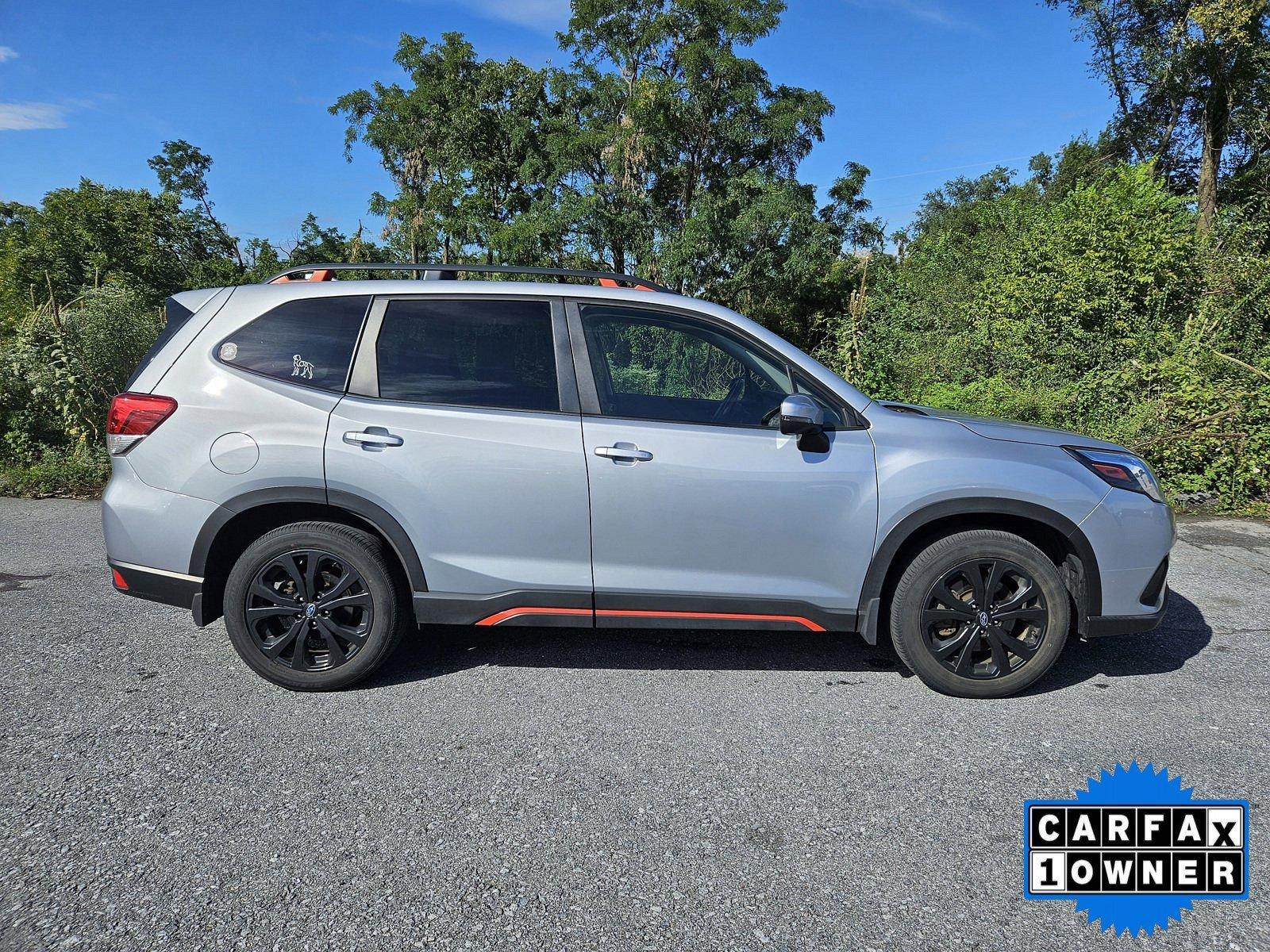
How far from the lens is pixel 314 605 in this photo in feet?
11.9

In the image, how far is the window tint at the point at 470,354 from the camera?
364cm

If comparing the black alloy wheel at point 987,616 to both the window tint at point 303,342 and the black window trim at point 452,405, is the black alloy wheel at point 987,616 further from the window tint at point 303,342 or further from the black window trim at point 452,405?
the window tint at point 303,342

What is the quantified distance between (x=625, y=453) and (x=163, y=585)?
2171 mm

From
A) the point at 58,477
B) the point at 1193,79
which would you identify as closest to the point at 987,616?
the point at 58,477

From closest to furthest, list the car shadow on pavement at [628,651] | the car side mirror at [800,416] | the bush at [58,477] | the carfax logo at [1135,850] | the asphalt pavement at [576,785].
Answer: the asphalt pavement at [576,785], the carfax logo at [1135,850], the car side mirror at [800,416], the car shadow on pavement at [628,651], the bush at [58,477]

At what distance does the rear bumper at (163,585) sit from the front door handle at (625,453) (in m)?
1.90

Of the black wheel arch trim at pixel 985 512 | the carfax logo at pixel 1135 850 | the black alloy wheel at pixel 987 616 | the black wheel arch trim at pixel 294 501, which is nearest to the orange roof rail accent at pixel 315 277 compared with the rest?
the black wheel arch trim at pixel 294 501

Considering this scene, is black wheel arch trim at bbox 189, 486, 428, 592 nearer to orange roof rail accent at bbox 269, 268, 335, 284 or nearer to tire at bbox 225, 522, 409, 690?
tire at bbox 225, 522, 409, 690

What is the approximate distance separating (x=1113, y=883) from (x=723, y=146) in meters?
22.4

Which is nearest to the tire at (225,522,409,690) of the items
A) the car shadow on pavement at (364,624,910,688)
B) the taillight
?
the car shadow on pavement at (364,624,910,688)

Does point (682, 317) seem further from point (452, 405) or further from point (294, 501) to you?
point (294, 501)

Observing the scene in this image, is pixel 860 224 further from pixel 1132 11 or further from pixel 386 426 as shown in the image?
pixel 386 426

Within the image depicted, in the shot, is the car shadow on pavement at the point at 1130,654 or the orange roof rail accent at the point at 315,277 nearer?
the orange roof rail accent at the point at 315,277

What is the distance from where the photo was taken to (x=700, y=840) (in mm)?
2656
